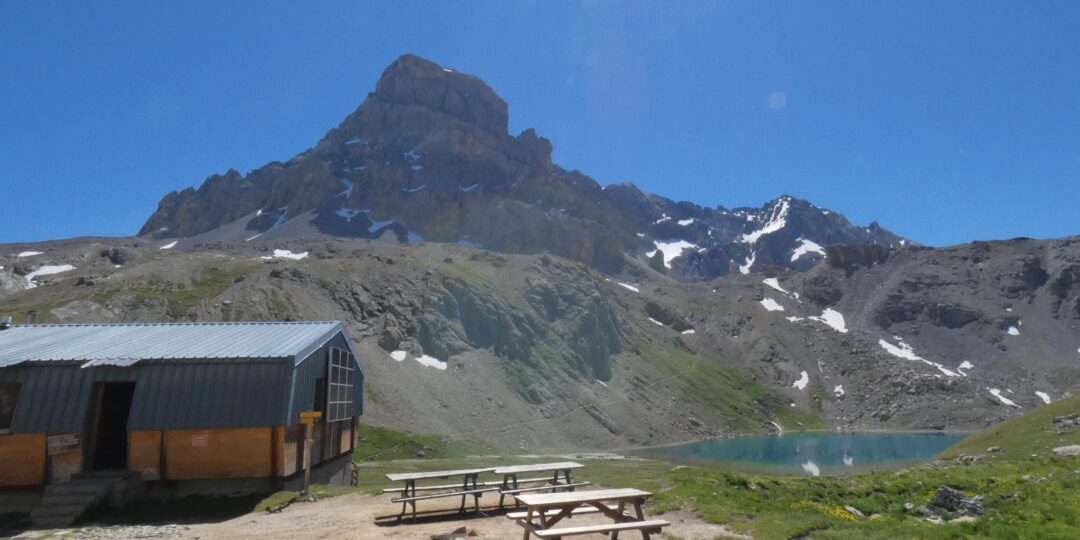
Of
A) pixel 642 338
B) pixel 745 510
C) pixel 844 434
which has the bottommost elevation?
pixel 844 434

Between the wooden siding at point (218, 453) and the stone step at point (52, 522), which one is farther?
the wooden siding at point (218, 453)

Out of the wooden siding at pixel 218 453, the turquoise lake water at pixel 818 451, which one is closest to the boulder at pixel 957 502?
the wooden siding at pixel 218 453

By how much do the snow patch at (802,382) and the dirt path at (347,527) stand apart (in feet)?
435

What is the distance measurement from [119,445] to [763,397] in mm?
120896

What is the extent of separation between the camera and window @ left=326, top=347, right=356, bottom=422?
28.5 metres

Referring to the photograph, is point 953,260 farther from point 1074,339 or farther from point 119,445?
point 119,445

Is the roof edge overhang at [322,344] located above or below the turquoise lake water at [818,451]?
above

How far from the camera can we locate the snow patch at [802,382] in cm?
13755

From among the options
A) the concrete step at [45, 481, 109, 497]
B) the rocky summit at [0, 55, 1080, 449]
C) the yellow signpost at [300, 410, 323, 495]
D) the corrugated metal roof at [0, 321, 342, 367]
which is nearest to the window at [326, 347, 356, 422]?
the corrugated metal roof at [0, 321, 342, 367]

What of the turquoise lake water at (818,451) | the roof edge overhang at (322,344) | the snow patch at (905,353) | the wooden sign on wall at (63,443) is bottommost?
the turquoise lake water at (818,451)

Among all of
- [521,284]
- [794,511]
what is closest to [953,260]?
[521,284]

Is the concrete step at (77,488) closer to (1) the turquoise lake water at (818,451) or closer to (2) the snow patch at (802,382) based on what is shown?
(1) the turquoise lake water at (818,451)

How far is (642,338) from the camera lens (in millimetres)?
132250

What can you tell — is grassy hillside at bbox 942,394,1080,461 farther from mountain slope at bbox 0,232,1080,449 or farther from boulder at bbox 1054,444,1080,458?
mountain slope at bbox 0,232,1080,449
